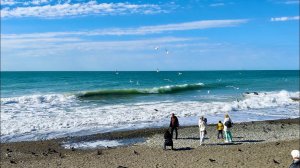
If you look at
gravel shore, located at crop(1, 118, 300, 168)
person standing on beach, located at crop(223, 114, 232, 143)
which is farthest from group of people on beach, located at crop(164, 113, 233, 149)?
gravel shore, located at crop(1, 118, 300, 168)

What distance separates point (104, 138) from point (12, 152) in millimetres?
4893

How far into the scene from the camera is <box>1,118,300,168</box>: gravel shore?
1705cm

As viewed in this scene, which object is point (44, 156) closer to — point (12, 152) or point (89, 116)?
point (12, 152)

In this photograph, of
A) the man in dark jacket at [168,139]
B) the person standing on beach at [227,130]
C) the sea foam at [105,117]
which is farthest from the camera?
the sea foam at [105,117]

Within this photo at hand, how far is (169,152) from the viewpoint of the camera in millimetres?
19125

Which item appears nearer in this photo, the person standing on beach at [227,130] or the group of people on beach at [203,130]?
the group of people on beach at [203,130]

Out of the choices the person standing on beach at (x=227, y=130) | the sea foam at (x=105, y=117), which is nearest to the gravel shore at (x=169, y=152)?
the person standing on beach at (x=227, y=130)

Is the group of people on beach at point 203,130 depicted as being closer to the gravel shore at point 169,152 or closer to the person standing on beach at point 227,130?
the person standing on beach at point 227,130

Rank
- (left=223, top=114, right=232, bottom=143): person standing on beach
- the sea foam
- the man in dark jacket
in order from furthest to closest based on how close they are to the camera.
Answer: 1. the sea foam
2. (left=223, top=114, right=232, bottom=143): person standing on beach
3. the man in dark jacket

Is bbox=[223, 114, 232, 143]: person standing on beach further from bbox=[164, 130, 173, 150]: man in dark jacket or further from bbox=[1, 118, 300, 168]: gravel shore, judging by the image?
bbox=[164, 130, 173, 150]: man in dark jacket

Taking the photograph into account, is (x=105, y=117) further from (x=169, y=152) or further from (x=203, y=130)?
(x=169, y=152)

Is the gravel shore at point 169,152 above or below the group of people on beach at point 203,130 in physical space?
below

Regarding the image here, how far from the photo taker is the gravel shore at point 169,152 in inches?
A: 671

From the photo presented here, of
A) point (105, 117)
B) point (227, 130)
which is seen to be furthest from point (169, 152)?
point (105, 117)
